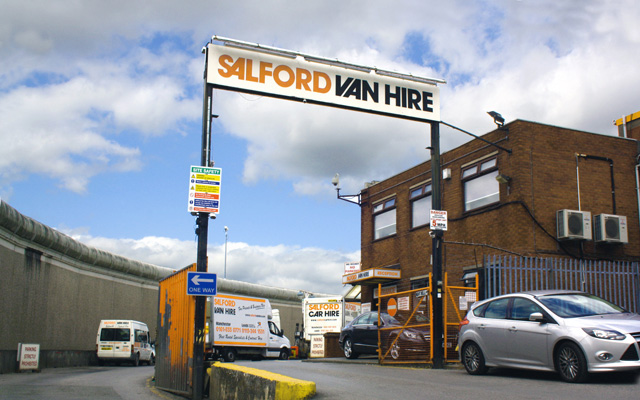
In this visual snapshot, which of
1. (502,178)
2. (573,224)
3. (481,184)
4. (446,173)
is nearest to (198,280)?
(502,178)

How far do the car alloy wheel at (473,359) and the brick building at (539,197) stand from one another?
637 centimetres

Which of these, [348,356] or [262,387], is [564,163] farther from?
[262,387]

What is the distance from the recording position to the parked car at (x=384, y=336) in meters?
16.1

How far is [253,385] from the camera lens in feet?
29.3

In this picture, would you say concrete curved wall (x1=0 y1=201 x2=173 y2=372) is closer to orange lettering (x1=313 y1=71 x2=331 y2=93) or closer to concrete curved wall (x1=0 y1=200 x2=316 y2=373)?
concrete curved wall (x1=0 y1=200 x2=316 y2=373)

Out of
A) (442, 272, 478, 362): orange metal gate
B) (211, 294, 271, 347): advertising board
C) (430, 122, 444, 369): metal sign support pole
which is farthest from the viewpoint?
(211, 294, 271, 347): advertising board

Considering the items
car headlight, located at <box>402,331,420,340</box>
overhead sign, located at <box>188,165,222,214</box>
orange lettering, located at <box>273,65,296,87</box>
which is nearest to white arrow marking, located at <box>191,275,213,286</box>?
overhead sign, located at <box>188,165,222,214</box>

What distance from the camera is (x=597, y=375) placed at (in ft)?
34.8

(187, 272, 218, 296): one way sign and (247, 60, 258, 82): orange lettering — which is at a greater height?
(247, 60, 258, 82): orange lettering

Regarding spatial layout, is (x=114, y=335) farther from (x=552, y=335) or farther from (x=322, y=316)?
(x=552, y=335)

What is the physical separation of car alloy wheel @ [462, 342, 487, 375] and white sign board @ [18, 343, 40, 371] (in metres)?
14.6

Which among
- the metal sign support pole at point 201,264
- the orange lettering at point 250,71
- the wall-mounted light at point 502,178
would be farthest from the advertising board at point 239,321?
the metal sign support pole at point 201,264

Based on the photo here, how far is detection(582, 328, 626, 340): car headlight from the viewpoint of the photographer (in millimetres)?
9828

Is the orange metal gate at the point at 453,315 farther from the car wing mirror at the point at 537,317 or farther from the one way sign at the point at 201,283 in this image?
the one way sign at the point at 201,283
